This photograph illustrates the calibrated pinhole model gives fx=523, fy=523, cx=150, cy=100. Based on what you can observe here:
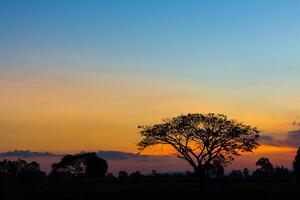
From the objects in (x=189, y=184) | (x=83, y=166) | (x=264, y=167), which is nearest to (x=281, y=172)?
(x=264, y=167)

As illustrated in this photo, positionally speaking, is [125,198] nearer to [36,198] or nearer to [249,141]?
[36,198]

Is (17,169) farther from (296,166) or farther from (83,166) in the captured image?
(296,166)

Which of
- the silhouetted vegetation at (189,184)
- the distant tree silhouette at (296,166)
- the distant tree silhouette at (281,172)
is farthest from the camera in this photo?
the distant tree silhouette at (281,172)

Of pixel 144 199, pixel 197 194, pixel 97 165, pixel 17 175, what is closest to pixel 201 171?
pixel 197 194

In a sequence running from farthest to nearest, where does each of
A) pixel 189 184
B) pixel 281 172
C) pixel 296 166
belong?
pixel 281 172
pixel 296 166
pixel 189 184

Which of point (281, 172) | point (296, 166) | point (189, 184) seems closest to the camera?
point (189, 184)

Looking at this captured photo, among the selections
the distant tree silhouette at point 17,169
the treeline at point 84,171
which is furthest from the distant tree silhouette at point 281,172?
the distant tree silhouette at point 17,169

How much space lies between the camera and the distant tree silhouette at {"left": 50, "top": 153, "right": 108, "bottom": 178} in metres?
142

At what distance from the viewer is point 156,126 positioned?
73125 mm

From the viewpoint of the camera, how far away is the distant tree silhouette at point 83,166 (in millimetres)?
142000

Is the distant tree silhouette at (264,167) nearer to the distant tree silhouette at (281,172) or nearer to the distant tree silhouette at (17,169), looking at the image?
the distant tree silhouette at (281,172)

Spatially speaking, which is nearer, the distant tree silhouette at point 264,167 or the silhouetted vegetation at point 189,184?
the silhouetted vegetation at point 189,184

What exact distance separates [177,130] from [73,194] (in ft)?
85.6

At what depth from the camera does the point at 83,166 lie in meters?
143
